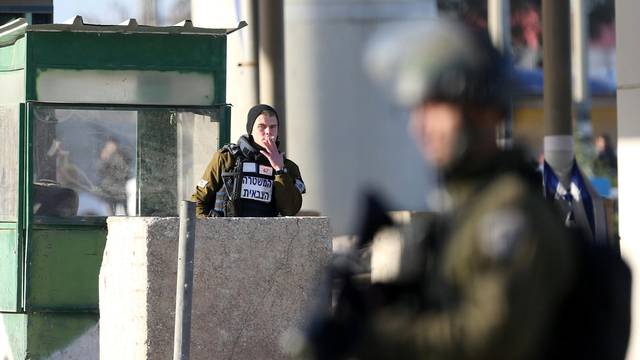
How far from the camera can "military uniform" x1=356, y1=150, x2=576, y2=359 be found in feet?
7.03

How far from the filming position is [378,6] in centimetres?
1473

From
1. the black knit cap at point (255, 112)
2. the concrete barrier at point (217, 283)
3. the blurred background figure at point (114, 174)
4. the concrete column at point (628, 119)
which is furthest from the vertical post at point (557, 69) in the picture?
the concrete barrier at point (217, 283)

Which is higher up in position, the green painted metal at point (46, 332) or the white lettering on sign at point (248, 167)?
the white lettering on sign at point (248, 167)

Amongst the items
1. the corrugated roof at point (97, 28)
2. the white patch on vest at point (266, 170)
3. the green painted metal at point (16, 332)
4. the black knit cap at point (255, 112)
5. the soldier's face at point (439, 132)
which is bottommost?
the green painted metal at point (16, 332)

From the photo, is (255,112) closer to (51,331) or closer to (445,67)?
(51,331)

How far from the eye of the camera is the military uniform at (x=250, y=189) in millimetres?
7984

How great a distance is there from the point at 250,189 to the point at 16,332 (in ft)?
7.37

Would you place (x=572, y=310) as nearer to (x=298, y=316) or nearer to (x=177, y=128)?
(x=298, y=316)

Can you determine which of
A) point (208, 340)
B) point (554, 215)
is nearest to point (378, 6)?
point (208, 340)

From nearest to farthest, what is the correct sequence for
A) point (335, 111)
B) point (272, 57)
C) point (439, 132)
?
point (439, 132) → point (272, 57) → point (335, 111)

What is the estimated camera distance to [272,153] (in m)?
8.11

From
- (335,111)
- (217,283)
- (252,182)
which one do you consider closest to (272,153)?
(252,182)

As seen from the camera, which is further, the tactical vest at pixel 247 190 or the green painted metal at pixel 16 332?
the green painted metal at pixel 16 332

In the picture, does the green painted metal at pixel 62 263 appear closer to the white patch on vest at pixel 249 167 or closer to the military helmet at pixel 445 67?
the white patch on vest at pixel 249 167
